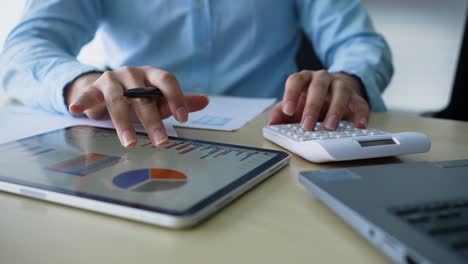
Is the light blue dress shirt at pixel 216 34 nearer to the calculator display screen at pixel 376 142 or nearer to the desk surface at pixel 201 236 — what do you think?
the calculator display screen at pixel 376 142

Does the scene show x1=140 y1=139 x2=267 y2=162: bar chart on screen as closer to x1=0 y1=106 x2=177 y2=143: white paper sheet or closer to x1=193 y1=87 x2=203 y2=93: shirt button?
x1=0 y1=106 x2=177 y2=143: white paper sheet

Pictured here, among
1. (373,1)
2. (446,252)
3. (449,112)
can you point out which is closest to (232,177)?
(446,252)

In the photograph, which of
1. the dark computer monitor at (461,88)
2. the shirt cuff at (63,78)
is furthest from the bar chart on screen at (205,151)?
the dark computer monitor at (461,88)

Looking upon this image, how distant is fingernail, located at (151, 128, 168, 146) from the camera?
1.44ft

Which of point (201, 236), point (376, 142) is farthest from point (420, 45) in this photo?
point (201, 236)

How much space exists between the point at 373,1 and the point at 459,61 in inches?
19.7

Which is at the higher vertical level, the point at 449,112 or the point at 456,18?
the point at 456,18

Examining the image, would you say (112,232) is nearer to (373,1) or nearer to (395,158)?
(395,158)

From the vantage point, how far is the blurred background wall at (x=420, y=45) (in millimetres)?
1505

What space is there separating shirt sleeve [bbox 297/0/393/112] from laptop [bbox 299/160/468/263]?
400mm

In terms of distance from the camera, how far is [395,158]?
44 cm

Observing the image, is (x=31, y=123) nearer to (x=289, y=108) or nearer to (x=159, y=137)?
(x=159, y=137)

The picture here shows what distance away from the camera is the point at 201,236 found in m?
0.27

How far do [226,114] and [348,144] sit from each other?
277 millimetres
